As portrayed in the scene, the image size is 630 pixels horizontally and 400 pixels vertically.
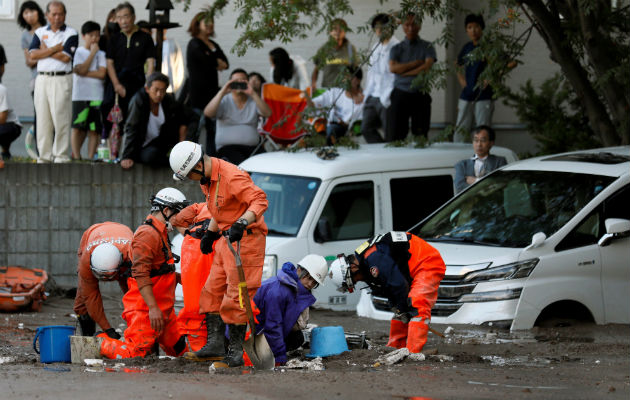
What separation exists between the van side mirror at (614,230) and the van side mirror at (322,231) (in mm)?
2864

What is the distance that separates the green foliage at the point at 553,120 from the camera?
584 inches

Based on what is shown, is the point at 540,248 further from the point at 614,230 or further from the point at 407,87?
the point at 407,87

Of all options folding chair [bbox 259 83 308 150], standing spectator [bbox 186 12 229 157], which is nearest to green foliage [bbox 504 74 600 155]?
folding chair [bbox 259 83 308 150]

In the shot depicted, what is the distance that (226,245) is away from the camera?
8609mm

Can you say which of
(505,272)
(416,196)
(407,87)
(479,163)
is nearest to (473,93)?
(407,87)

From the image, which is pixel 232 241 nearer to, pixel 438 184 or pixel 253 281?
pixel 253 281

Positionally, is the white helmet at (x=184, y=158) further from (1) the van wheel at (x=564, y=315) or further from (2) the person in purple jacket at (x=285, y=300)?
(1) the van wheel at (x=564, y=315)

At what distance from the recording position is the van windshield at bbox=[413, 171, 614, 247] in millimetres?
10562

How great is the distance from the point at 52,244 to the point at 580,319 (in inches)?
291

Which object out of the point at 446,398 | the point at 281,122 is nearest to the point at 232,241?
the point at 446,398

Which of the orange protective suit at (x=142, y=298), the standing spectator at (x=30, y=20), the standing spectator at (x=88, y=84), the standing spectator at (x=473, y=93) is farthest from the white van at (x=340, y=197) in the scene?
the standing spectator at (x=30, y=20)

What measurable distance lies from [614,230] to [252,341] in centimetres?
370

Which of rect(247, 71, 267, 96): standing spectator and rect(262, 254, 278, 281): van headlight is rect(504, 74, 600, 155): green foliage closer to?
rect(247, 71, 267, 96): standing spectator

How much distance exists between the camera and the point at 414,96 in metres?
14.7
